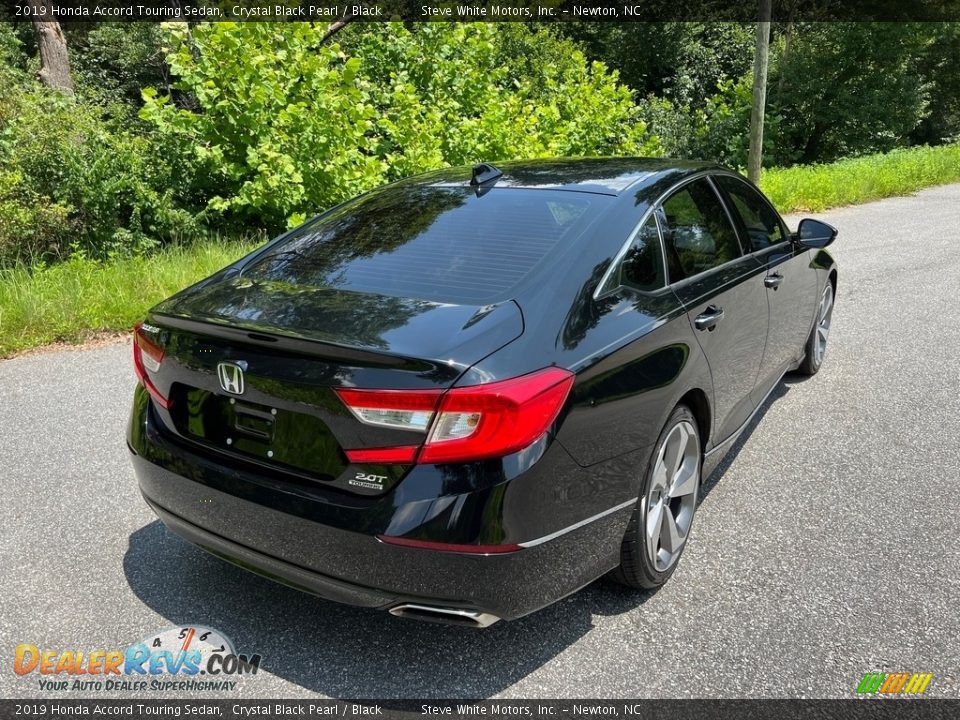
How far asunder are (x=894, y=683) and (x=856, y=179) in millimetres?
15943

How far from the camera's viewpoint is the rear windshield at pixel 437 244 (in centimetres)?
271

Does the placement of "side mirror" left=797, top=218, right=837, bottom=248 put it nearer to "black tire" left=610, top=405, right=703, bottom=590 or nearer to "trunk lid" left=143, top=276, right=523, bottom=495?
"black tire" left=610, top=405, right=703, bottom=590

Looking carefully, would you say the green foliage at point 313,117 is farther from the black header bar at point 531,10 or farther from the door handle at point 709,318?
the door handle at point 709,318

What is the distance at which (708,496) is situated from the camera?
148 inches

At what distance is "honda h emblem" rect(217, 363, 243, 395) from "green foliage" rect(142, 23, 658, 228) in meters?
6.53

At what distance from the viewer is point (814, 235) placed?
446 cm

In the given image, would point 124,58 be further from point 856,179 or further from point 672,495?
point 672,495

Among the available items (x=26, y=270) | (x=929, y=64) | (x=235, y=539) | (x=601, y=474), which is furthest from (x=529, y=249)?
(x=929, y=64)

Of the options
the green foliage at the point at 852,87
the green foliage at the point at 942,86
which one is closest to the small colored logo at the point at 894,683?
the green foliage at the point at 852,87

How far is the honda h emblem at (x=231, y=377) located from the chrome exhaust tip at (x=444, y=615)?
2.69ft

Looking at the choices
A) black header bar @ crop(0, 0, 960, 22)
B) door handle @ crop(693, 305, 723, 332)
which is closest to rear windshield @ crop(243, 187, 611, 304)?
door handle @ crop(693, 305, 723, 332)

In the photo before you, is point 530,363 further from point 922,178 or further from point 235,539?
point 922,178

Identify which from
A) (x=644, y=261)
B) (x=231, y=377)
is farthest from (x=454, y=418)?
(x=644, y=261)

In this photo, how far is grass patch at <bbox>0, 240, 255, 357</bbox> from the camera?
621 centimetres
